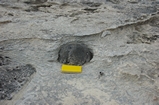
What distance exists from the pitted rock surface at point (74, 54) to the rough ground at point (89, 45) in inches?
1.8

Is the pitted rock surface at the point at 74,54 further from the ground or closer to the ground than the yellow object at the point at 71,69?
further from the ground

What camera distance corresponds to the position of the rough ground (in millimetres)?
1263

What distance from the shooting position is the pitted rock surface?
4.92 feet

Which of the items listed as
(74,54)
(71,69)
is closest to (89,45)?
(74,54)

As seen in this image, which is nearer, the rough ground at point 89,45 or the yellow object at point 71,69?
the rough ground at point 89,45

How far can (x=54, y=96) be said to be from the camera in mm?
1244

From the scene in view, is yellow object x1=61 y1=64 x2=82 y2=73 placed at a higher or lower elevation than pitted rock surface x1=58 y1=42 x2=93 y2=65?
lower

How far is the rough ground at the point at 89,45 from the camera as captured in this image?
4.14 ft

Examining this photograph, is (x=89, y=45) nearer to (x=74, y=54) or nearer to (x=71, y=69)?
(x=74, y=54)

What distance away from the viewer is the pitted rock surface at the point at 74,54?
1.50 m

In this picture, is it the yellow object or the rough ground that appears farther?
the yellow object

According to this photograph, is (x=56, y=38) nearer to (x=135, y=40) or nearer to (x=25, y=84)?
(x=25, y=84)

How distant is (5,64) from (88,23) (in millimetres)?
783

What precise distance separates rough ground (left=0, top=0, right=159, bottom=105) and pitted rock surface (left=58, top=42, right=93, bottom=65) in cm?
5
